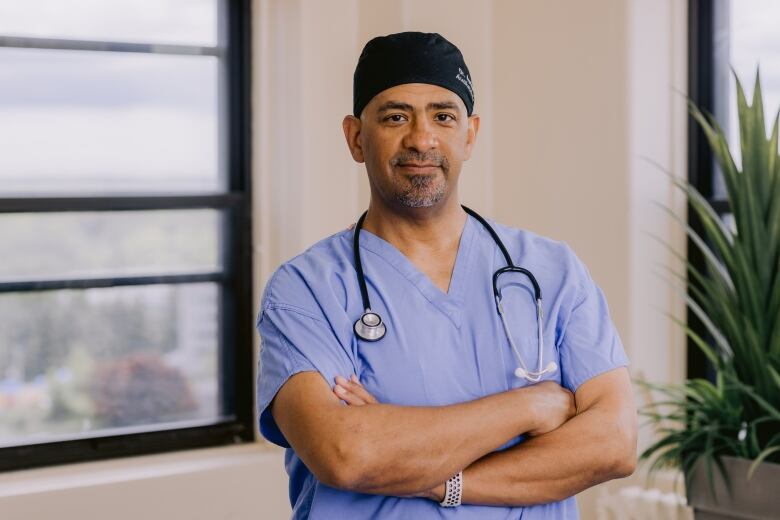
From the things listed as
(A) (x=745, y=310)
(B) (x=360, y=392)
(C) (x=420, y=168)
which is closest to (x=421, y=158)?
(C) (x=420, y=168)

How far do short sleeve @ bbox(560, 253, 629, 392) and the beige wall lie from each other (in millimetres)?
1287

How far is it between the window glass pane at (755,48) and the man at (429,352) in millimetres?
1455

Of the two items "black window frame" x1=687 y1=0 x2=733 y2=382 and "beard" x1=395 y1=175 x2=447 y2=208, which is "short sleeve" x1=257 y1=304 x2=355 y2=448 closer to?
"beard" x1=395 y1=175 x2=447 y2=208

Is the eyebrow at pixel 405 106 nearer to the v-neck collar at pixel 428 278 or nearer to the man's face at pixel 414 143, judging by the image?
the man's face at pixel 414 143

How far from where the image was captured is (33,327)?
9.59ft

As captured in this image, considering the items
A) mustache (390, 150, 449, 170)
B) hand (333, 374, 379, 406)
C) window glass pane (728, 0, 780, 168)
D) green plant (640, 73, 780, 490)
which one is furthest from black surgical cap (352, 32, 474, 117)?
window glass pane (728, 0, 780, 168)

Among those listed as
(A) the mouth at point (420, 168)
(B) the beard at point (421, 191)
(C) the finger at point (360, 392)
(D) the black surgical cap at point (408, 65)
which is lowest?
(C) the finger at point (360, 392)

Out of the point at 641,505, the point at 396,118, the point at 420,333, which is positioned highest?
the point at 396,118

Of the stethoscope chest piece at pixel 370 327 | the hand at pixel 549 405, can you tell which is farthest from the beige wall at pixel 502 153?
the stethoscope chest piece at pixel 370 327

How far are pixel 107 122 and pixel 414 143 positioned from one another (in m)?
1.72

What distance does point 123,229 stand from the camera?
3.04 meters

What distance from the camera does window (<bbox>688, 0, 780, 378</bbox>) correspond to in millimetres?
2879

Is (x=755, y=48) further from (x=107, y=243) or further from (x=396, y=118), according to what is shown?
(x=107, y=243)

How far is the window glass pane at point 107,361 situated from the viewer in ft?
9.54
